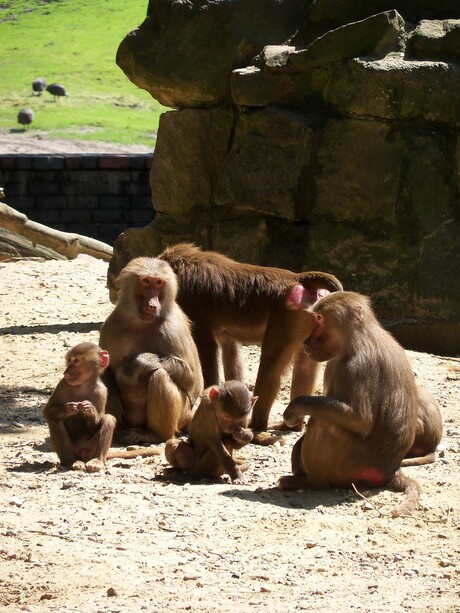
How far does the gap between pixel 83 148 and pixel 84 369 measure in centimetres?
1636

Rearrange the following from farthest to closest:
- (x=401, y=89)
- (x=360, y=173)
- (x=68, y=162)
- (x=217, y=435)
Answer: (x=68, y=162)
(x=360, y=173)
(x=401, y=89)
(x=217, y=435)

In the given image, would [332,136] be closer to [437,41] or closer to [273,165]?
[273,165]

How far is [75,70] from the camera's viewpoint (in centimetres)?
2636

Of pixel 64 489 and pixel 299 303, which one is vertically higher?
pixel 299 303

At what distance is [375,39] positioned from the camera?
7426 millimetres

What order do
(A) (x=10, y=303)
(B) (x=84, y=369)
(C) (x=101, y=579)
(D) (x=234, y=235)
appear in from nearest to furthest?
(C) (x=101, y=579), (B) (x=84, y=369), (D) (x=234, y=235), (A) (x=10, y=303)

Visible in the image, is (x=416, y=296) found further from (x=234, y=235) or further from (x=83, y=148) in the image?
(x=83, y=148)

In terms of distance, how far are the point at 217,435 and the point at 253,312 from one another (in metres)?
1.66

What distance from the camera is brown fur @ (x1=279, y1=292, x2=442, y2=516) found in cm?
485

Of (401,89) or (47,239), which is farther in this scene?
(47,239)

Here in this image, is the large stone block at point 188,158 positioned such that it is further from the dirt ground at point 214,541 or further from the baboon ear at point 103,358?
the baboon ear at point 103,358

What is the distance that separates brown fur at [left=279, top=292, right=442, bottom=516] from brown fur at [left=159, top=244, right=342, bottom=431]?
4.75 feet

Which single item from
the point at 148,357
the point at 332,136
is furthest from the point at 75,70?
the point at 148,357

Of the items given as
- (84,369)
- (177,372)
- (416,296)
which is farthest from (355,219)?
(84,369)
